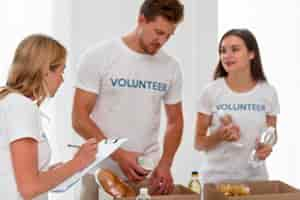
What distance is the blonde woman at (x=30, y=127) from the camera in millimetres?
1558

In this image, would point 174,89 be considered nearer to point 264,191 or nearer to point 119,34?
point 264,191

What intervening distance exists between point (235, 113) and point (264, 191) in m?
0.41

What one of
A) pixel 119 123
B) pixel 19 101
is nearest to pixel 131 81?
pixel 119 123

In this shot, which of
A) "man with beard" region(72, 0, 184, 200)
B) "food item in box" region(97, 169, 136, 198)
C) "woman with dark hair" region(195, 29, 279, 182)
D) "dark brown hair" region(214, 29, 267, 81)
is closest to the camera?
"food item in box" region(97, 169, 136, 198)

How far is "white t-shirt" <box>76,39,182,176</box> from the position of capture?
2180mm

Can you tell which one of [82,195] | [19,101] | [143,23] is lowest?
[82,195]

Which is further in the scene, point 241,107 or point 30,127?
point 241,107

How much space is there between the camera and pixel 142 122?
7.38 ft

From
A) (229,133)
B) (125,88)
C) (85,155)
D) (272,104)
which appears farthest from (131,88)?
(272,104)

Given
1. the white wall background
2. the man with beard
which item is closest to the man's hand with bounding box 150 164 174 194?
the man with beard

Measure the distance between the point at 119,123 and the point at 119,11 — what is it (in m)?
1.25

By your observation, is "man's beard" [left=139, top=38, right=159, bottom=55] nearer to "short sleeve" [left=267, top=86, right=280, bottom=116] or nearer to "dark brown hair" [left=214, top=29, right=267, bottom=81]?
"dark brown hair" [left=214, top=29, right=267, bottom=81]

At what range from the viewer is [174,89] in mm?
2336

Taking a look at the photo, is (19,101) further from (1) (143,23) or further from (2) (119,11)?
(2) (119,11)
